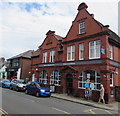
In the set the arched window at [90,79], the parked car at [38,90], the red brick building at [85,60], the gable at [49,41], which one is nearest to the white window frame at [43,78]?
the red brick building at [85,60]

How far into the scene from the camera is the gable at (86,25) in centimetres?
1650

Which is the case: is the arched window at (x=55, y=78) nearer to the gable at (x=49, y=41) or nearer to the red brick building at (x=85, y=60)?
the red brick building at (x=85, y=60)

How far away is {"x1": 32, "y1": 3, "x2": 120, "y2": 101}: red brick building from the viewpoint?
15031mm

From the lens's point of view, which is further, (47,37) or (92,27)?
(47,37)

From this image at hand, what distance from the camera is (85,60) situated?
16.7 metres

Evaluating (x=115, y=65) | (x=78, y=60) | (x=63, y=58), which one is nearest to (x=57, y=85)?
(x=63, y=58)

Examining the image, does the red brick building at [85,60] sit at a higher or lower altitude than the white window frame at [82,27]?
lower

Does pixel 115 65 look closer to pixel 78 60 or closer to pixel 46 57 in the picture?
pixel 78 60

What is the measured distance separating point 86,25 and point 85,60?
15.1 ft

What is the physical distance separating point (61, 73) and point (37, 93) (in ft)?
17.0

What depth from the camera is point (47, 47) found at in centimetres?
2405

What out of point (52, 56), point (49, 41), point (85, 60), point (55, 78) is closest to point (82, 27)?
point (85, 60)

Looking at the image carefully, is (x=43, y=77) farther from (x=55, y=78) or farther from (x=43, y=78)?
(x=55, y=78)

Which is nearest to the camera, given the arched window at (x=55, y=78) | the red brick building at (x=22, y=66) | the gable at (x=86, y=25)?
the gable at (x=86, y=25)
